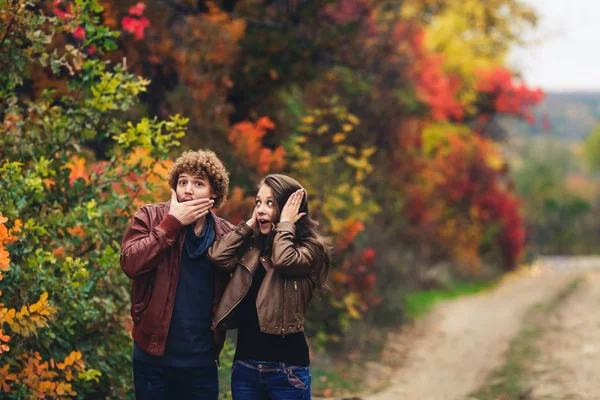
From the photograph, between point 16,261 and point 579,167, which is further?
point 579,167

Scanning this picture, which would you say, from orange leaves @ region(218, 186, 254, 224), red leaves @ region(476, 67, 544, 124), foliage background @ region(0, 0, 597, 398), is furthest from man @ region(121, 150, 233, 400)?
red leaves @ region(476, 67, 544, 124)

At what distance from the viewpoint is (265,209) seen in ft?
13.6

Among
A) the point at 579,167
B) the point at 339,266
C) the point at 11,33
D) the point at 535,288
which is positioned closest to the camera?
the point at 11,33

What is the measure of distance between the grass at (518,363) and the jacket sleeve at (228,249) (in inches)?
221

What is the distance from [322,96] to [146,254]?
836 centimetres

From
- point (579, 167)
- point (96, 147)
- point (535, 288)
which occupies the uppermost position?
point (579, 167)

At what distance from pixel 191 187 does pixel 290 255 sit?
629mm

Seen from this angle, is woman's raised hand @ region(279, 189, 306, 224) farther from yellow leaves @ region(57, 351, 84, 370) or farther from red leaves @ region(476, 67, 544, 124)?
red leaves @ region(476, 67, 544, 124)

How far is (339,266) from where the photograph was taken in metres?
10.1

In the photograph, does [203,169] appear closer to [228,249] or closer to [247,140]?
[228,249]

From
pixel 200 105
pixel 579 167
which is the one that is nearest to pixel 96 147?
pixel 200 105

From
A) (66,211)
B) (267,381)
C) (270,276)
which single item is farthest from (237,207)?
(267,381)

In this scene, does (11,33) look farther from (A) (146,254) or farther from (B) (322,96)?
(B) (322,96)

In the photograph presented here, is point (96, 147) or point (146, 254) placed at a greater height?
point (96, 147)
